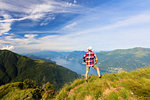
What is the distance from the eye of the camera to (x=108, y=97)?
4.15 m

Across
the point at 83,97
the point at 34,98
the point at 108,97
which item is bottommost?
the point at 34,98

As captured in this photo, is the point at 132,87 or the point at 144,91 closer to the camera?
the point at 144,91

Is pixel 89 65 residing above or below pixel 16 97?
above

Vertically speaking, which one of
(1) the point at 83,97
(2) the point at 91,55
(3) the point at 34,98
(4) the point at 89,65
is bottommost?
(3) the point at 34,98

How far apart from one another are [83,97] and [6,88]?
44.1 feet

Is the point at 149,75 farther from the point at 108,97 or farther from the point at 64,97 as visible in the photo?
the point at 64,97

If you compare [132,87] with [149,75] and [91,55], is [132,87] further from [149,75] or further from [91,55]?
[91,55]

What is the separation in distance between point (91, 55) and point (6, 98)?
40.9ft

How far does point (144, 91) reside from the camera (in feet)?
13.4

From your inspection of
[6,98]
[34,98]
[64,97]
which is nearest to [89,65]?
[64,97]

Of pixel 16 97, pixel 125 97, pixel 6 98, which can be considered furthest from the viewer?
pixel 6 98

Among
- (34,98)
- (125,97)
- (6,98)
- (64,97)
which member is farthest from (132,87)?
(6,98)

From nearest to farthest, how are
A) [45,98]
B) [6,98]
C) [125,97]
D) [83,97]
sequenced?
[125,97], [83,97], [45,98], [6,98]

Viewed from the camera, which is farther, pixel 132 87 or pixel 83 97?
pixel 83 97
